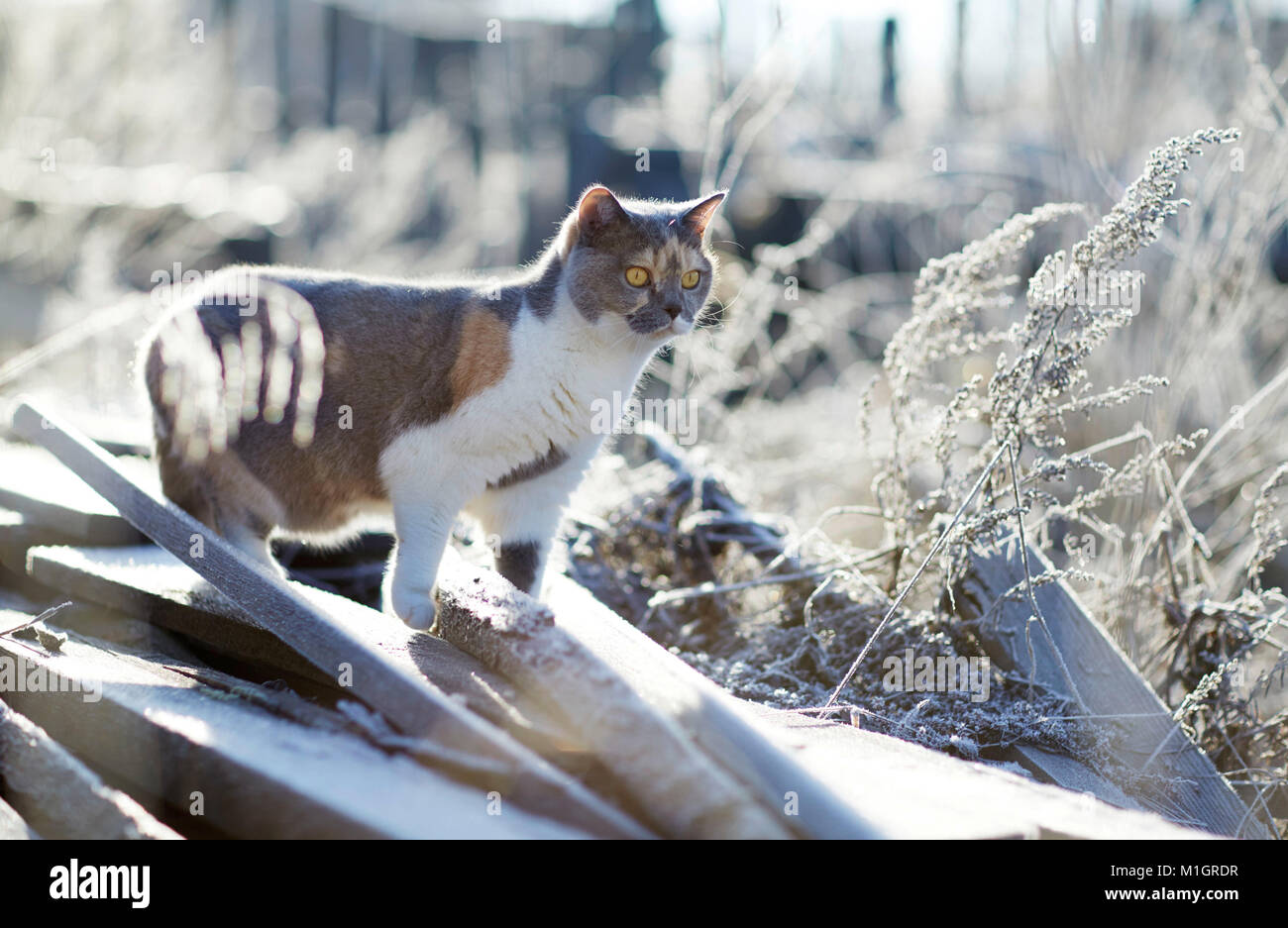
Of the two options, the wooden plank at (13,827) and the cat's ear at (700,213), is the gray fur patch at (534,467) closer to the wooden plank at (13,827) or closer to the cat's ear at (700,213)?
the cat's ear at (700,213)

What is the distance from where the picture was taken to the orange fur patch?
222 centimetres

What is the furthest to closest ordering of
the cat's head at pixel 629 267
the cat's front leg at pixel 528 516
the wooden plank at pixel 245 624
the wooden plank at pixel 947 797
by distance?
1. the cat's front leg at pixel 528 516
2. the cat's head at pixel 629 267
3. the wooden plank at pixel 245 624
4. the wooden plank at pixel 947 797

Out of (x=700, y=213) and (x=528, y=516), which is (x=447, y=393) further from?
(x=700, y=213)

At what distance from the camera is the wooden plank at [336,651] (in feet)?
4.35

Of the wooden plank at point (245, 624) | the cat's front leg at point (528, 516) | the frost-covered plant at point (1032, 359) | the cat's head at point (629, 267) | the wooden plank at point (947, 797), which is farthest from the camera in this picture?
the cat's front leg at point (528, 516)

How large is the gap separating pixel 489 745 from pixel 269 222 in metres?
6.00

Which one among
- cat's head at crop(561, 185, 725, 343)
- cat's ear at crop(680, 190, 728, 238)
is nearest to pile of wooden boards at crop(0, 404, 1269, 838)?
cat's head at crop(561, 185, 725, 343)

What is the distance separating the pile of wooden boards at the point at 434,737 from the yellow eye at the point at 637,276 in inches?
29.2

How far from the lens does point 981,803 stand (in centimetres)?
150

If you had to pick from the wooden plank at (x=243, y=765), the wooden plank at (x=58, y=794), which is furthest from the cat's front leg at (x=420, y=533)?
the wooden plank at (x=58, y=794)

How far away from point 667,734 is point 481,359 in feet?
3.78

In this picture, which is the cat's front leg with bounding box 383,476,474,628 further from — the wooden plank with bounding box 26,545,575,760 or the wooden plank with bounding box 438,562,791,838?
the wooden plank with bounding box 438,562,791,838

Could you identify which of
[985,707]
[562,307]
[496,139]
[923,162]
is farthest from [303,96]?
[985,707]
